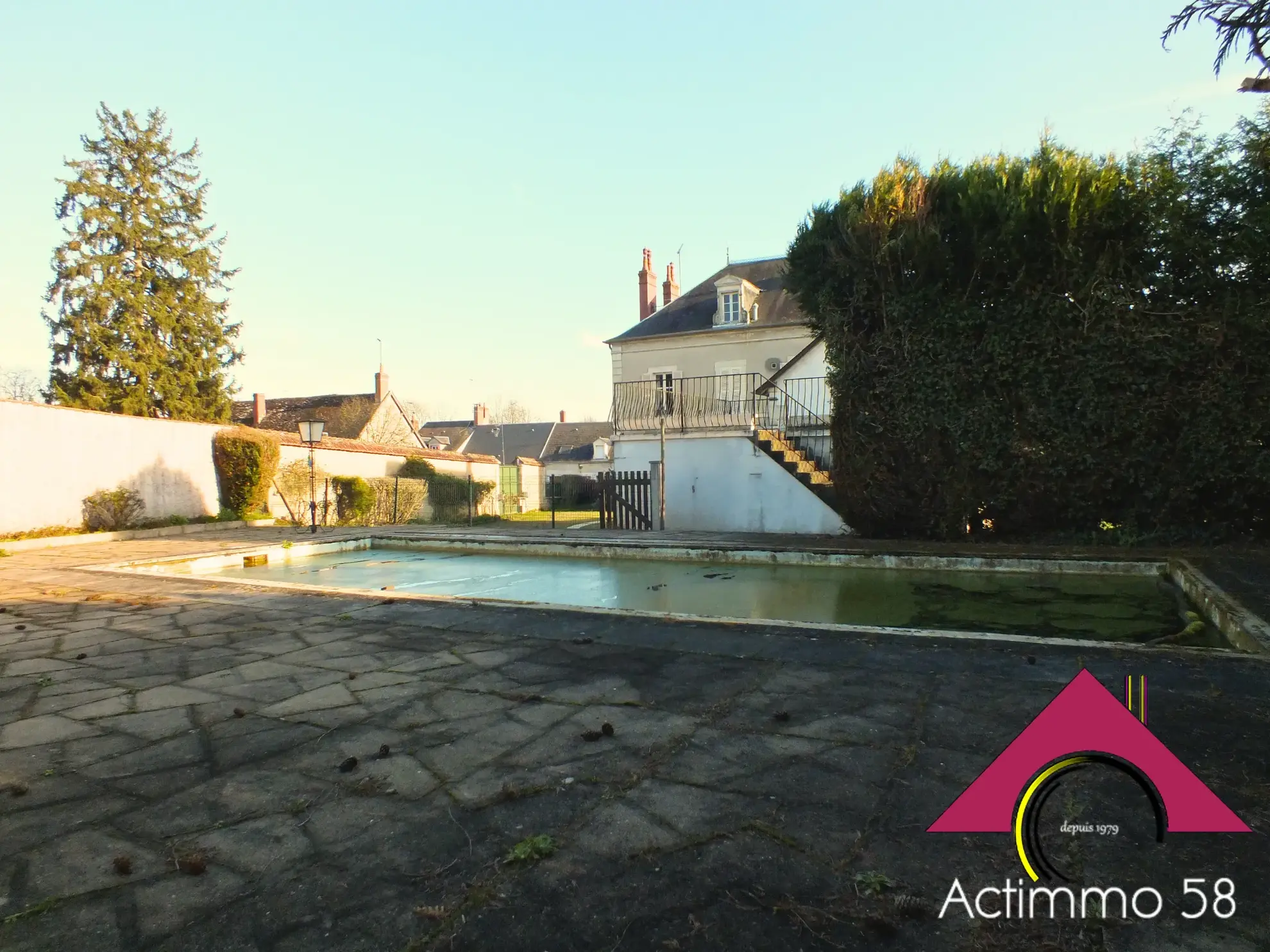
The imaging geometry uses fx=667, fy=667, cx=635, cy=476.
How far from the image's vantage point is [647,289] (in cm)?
2975

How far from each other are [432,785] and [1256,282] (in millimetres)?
10550

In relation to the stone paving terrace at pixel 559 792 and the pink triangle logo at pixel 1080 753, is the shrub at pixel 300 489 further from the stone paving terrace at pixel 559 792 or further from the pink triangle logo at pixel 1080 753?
the pink triangle logo at pixel 1080 753

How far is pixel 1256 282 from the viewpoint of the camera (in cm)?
802

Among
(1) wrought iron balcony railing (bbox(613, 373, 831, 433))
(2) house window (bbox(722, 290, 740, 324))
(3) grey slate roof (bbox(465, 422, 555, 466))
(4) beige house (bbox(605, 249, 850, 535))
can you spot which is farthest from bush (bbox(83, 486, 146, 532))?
(3) grey slate roof (bbox(465, 422, 555, 466))

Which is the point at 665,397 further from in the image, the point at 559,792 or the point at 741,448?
the point at 559,792

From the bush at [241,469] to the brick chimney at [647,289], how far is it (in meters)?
17.1

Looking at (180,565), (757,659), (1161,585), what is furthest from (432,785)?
(180,565)

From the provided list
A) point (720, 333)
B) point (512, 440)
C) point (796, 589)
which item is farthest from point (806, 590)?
point (512, 440)

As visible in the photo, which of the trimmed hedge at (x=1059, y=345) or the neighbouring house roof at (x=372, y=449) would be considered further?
the neighbouring house roof at (x=372, y=449)

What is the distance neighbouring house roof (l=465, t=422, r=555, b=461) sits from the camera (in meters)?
50.2

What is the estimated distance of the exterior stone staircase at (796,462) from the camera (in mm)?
12750

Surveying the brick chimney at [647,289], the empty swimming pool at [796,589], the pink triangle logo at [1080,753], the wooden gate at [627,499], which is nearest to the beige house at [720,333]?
the brick chimney at [647,289]

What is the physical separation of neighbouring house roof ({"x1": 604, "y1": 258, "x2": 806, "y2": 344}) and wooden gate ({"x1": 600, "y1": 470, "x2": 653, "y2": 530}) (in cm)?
1220

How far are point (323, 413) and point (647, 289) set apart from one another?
19.4 meters
